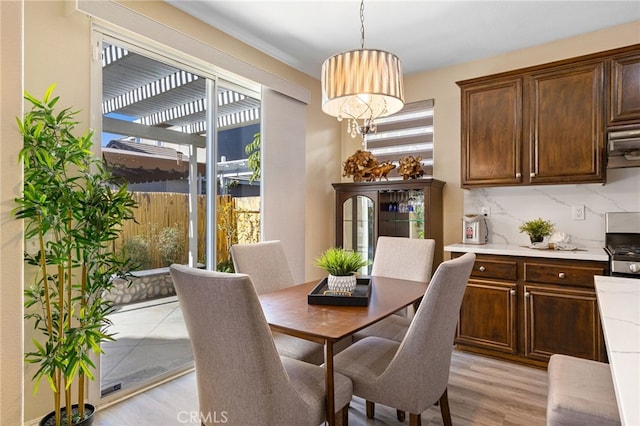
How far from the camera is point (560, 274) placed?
271cm

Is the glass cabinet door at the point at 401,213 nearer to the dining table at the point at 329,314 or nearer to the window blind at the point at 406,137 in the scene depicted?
the window blind at the point at 406,137

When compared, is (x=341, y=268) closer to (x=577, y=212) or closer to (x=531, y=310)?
(x=531, y=310)

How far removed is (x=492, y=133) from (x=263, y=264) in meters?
2.29

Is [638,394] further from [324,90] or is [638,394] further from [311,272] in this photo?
[311,272]

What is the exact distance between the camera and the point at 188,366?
2785 millimetres

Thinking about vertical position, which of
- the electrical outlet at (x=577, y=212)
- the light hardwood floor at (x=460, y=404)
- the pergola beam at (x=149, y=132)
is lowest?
the light hardwood floor at (x=460, y=404)

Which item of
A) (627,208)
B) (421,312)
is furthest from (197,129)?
(627,208)

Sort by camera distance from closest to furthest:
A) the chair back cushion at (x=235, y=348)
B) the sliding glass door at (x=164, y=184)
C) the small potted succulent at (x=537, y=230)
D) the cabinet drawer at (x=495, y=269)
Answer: the chair back cushion at (x=235, y=348) → the sliding glass door at (x=164, y=184) → the cabinet drawer at (x=495, y=269) → the small potted succulent at (x=537, y=230)

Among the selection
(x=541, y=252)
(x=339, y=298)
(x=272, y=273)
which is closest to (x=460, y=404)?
(x=339, y=298)

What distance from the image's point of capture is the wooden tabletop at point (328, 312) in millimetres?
1462

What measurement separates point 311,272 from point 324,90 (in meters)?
2.41

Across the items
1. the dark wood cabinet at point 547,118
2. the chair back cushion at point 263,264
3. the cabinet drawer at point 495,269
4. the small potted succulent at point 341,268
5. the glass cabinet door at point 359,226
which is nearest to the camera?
the small potted succulent at point 341,268

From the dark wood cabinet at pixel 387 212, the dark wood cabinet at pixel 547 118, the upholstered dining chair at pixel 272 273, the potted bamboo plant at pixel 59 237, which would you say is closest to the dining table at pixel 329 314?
the upholstered dining chair at pixel 272 273

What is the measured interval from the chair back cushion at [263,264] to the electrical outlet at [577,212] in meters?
2.50
